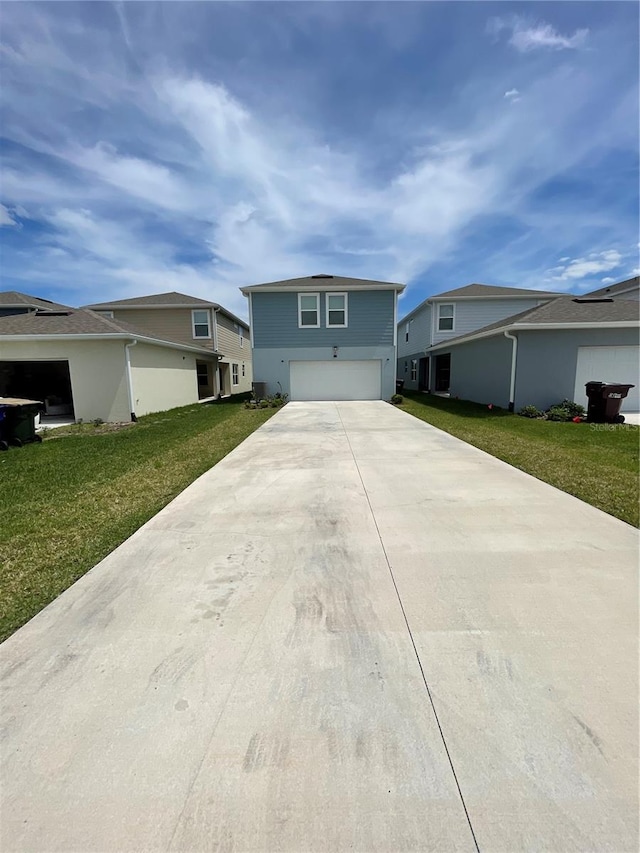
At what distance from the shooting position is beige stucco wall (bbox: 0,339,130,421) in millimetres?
11750

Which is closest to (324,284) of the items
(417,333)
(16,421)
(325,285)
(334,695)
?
(325,285)

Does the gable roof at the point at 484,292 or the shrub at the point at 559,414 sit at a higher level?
the gable roof at the point at 484,292

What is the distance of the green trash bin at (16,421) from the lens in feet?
26.8

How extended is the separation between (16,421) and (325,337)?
38.3 ft

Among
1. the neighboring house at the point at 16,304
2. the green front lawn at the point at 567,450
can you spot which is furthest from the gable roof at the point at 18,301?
the green front lawn at the point at 567,450

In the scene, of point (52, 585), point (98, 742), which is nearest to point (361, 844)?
point (98, 742)

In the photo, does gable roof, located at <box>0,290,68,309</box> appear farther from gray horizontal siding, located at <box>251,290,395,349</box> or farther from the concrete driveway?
the concrete driveway

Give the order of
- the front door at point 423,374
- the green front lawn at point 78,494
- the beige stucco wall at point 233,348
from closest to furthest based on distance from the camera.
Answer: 1. the green front lawn at point 78,494
2. the beige stucco wall at point 233,348
3. the front door at point 423,374

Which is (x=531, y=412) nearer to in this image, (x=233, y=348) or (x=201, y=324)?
(x=201, y=324)

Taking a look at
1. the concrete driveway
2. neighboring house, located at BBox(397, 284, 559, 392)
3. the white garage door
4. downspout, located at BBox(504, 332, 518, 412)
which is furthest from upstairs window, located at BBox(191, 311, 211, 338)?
the concrete driveway

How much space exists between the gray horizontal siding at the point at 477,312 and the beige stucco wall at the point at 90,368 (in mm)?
15019

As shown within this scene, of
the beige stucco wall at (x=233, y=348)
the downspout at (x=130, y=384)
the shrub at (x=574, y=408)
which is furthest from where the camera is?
the beige stucco wall at (x=233, y=348)

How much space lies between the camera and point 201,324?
1941 cm

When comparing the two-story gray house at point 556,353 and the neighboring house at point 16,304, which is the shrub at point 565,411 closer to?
the two-story gray house at point 556,353
